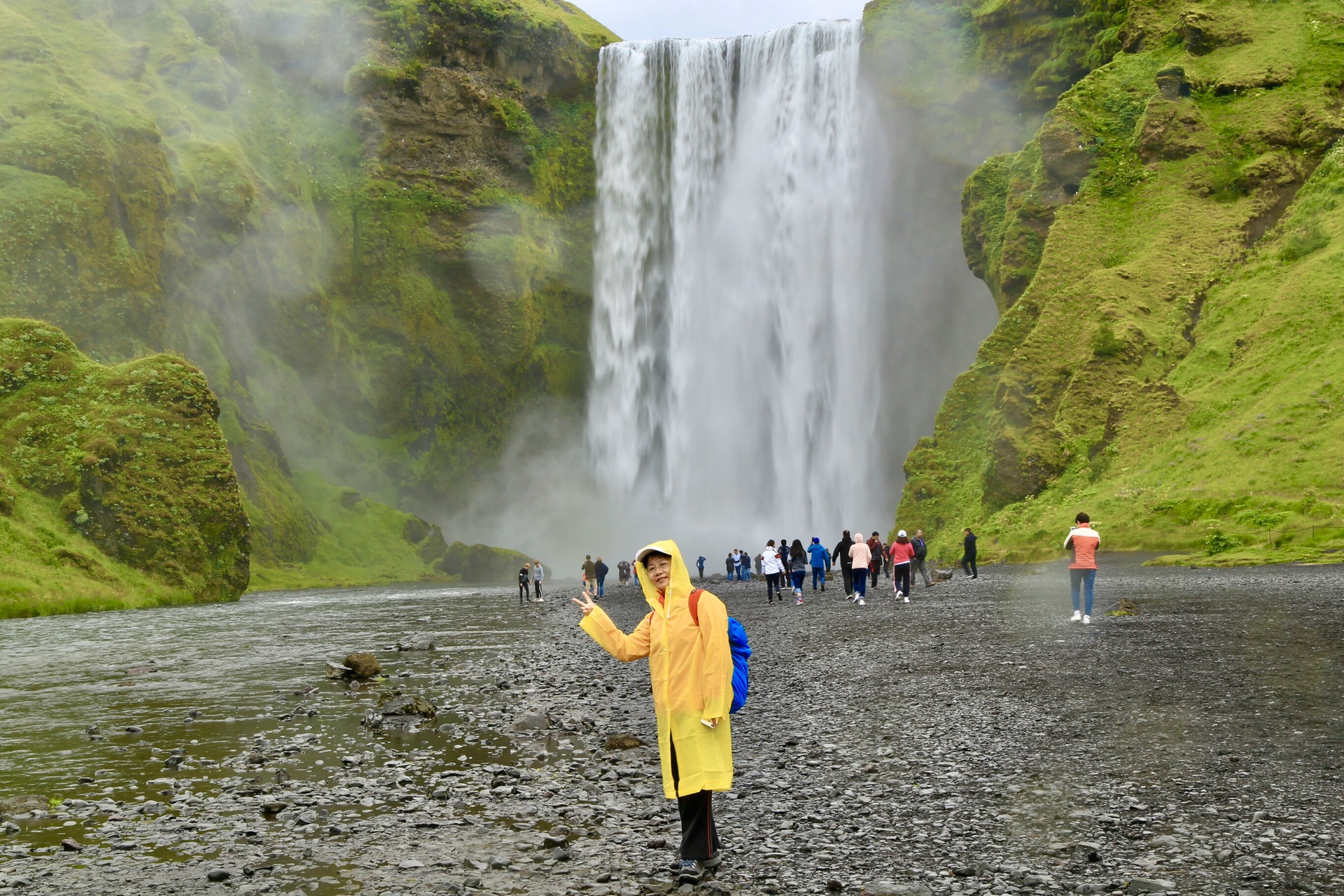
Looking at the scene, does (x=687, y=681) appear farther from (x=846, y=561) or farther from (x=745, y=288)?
(x=745, y=288)

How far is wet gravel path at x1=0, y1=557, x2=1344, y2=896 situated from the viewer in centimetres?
605

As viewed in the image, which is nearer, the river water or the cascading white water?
the river water

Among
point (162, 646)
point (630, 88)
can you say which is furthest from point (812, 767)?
point (630, 88)

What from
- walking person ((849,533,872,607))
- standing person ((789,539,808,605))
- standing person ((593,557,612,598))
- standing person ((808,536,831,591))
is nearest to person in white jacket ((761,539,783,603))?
standing person ((789,539,808,605))

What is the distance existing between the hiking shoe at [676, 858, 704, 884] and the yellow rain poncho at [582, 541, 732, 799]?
39 cm

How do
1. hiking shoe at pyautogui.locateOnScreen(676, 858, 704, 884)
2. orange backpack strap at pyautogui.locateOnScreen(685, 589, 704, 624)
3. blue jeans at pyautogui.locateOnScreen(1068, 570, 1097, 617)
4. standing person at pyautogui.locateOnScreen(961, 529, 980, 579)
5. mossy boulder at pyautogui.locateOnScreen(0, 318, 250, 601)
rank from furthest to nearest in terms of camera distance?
mossy boulder at pyautogui.locateOnScreen(0, 318, 250, 601), standing person at pyautogui.locateOnScreen(961, 529, 980, 579), blue jeans at pyautogui.locateOnScreen(1068, 570, 1097, 617), orange backpack strap at pyautogui.locateOnScreen(685, 589, 704, 624), hiking shoe at pyautogui.locateOnScreen(676, 858, 704, 884)

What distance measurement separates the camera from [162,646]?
2223 cm

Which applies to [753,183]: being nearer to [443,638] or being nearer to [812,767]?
[443,638]

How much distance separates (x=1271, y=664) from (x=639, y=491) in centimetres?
5910

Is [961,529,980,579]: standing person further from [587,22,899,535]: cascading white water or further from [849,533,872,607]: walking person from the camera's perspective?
[587,22,899,535]: cascading white water

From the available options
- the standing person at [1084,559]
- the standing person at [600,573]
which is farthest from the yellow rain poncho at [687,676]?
the standing person at [600,573]

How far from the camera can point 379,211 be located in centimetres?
7681

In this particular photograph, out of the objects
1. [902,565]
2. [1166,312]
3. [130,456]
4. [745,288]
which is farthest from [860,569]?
[745,288]

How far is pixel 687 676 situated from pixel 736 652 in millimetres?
460
